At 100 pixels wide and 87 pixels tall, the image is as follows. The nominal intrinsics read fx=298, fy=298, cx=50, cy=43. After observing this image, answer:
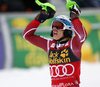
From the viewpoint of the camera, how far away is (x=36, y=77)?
6.50 meters

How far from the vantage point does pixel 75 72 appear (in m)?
4.00

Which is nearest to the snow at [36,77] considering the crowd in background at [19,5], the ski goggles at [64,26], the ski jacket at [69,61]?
the ski jacket at [69,61]

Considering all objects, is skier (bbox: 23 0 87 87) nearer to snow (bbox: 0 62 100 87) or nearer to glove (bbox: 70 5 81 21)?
glove (bbox: 70 5 81 21)

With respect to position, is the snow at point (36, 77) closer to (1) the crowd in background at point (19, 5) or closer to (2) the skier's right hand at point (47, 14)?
(2) the skier's right hand at point (47, 14)

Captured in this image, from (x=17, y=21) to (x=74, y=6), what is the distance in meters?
4.09

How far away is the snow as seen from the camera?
18.8 ft

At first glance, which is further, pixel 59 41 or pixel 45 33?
pixel 45 33

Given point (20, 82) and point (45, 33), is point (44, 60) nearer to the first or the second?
point (45, 33)

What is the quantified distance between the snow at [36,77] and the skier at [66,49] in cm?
131

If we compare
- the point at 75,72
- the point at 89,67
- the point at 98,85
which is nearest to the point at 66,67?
the point at 75,72

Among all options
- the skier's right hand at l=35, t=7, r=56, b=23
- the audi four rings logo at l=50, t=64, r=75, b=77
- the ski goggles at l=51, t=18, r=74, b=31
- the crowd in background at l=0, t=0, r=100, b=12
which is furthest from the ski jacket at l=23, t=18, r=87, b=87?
the crowd in background at l=0, t=0, r=100, b=12

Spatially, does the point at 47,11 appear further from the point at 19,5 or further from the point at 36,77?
the point at 19,5

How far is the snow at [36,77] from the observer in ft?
18.8

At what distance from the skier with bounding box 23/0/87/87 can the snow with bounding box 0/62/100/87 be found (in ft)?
4.30
